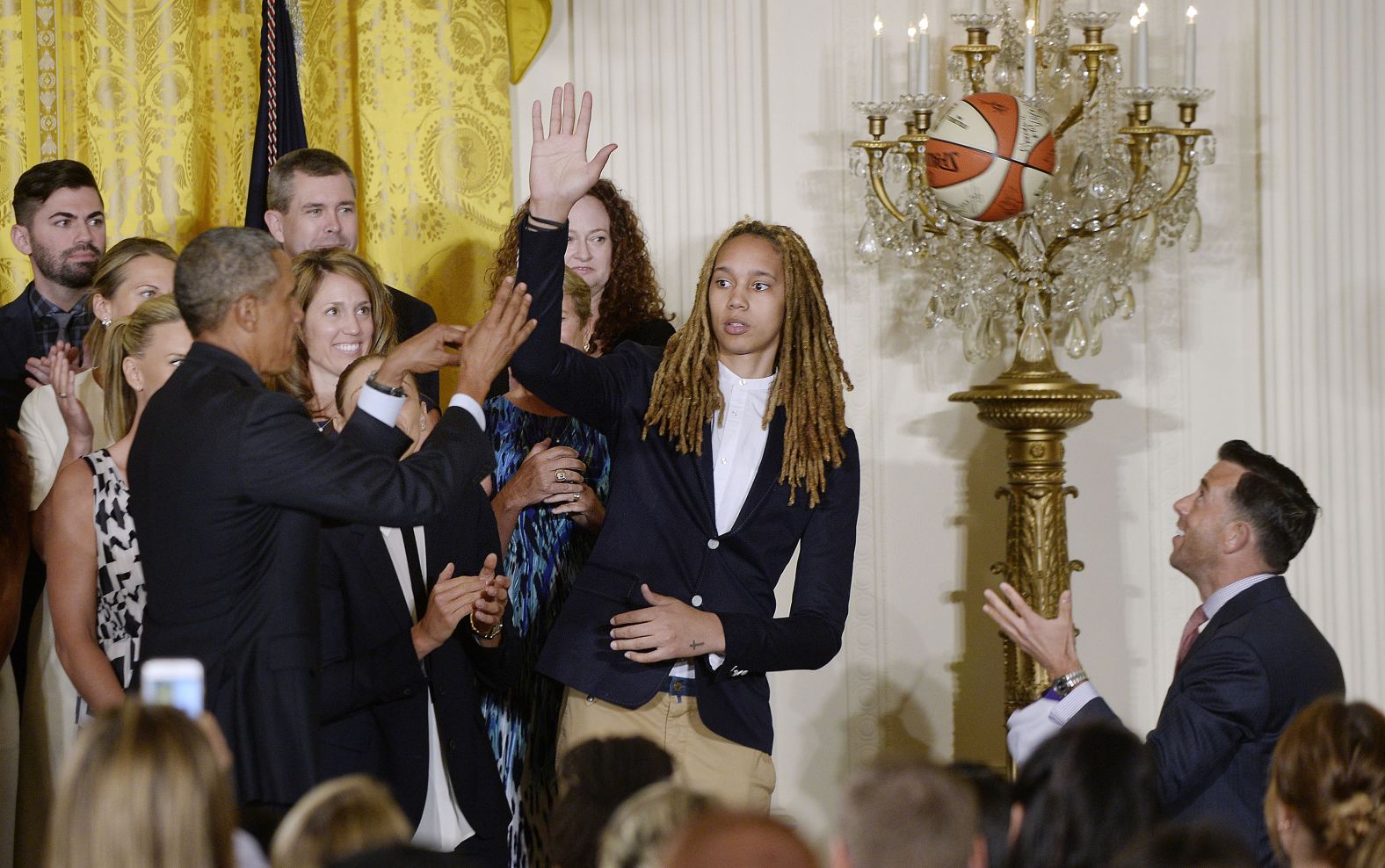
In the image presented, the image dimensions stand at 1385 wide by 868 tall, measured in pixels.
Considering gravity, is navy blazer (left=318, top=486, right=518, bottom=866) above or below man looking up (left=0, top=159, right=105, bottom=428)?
below

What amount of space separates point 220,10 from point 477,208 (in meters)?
0.94

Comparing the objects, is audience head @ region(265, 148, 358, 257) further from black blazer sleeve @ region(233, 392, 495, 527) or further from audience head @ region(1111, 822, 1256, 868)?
audience head @ region(1111, 822, 1256, 868)

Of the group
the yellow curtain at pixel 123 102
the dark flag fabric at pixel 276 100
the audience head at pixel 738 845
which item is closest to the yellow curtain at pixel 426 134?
the dark flag fabric at pixel 276 100

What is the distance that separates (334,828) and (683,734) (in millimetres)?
1459

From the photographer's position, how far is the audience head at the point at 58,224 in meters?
3.85

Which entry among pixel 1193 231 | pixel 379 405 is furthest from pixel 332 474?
pixel 1193 231

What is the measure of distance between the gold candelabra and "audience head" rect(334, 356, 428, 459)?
152cm

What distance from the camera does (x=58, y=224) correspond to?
3.85m

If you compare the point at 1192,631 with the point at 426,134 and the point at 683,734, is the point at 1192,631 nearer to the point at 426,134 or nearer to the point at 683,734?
the point at 683,734

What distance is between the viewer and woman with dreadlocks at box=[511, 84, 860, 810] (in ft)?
9.79

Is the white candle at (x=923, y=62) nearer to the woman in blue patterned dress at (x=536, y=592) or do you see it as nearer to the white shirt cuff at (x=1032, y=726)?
the woman in blue patterned dress at (x=536, y=592)

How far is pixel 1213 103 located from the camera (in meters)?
4.46

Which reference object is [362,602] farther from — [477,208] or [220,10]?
[220,10]

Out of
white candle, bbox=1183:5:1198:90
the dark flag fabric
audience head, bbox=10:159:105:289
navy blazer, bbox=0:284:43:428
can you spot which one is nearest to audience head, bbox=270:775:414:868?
navy blazer, bbox=0:284:43:428
